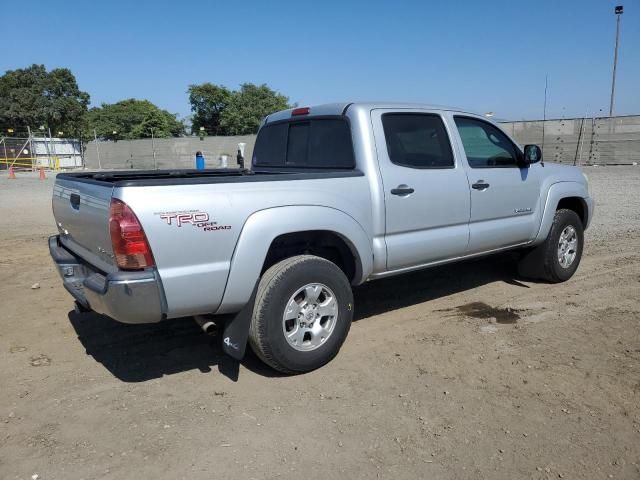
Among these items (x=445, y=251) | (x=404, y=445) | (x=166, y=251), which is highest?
(x=166, y=251)

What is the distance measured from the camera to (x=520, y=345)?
424 centimetres

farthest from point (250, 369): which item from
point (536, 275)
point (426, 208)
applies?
point (536, 275)

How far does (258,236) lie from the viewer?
337 cm

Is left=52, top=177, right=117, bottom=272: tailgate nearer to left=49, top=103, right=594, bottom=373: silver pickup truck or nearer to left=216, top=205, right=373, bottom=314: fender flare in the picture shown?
left=49, top=103, right=594, bottom=373: silver pickup truck

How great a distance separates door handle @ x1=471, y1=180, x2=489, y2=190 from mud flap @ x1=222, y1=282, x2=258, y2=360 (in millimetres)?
2357

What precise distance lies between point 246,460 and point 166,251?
4.09ft

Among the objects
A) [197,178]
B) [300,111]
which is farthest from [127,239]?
[300,111]

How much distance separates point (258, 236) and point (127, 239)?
801 millimetres

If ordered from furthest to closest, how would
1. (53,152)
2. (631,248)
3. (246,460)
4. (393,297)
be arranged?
(53,152)
(631,248)
(393,297)
(246,460)

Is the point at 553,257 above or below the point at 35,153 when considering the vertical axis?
below

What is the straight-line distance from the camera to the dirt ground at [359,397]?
277 cm

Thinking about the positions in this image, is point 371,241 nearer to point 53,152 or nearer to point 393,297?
point 393,297

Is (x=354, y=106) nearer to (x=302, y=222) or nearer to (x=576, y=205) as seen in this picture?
(x=302, y=222)

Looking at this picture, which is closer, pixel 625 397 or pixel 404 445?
pixel 404 445
